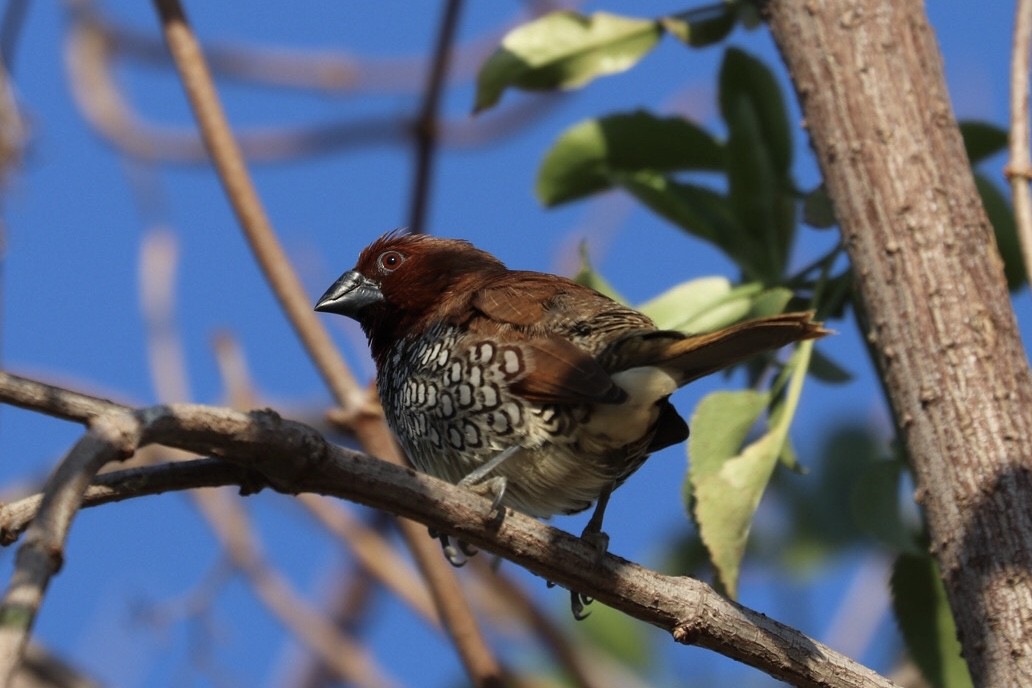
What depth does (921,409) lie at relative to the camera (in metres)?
3.25

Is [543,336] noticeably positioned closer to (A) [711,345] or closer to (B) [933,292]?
(A) [711,345]

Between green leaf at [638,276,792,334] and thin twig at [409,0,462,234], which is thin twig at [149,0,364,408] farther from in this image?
green leaf at [638,276,792,334]

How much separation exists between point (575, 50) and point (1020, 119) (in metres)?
1.40

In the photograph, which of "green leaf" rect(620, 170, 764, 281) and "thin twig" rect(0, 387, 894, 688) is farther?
"green leaf" rect(620, 170, 764, 281)

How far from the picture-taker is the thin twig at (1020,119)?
3.51m

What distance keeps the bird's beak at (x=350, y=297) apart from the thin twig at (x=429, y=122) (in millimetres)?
282

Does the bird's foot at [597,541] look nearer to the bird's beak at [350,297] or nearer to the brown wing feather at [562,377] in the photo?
the brown wing feather at [562,377]

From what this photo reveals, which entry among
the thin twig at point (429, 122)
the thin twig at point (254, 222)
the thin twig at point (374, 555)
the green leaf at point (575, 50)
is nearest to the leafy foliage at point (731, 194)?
the green leaf at point (575, 50)

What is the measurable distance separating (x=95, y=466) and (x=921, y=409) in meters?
2.15

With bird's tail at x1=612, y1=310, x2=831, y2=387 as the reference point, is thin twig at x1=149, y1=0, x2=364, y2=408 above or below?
above

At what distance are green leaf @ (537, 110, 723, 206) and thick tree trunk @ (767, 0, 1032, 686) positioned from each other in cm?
64

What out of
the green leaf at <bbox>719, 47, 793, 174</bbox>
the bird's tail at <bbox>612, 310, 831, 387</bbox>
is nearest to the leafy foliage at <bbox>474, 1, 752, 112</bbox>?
the green leaf at <bbox>719, 47, 793, 174</bbox>

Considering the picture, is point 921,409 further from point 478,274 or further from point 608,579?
point 478,274

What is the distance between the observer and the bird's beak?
182 inches
